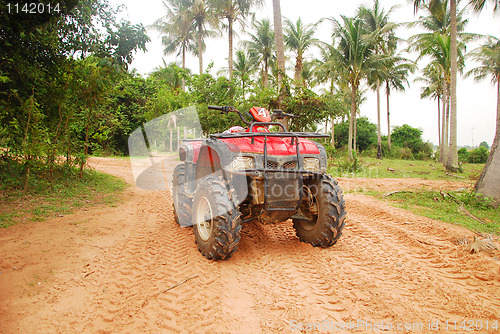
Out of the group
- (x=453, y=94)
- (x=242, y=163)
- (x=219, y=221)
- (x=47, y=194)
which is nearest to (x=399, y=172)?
(x=453, y=94)

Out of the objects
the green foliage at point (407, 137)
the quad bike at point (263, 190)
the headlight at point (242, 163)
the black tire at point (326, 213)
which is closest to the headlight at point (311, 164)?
the quad bike at point (263, 190)

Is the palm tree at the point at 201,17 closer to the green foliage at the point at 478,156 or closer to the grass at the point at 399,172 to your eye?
the grass at the point at 399,172

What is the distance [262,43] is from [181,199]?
3147 cm

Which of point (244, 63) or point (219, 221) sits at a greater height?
point (244, 63)

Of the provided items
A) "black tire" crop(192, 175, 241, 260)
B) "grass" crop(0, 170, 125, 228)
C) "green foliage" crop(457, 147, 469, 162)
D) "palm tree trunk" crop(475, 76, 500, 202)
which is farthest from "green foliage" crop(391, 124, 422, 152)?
"black tire" crop(192, 175, 241, 260)

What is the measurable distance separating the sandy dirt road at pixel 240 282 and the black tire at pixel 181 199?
0.35 m

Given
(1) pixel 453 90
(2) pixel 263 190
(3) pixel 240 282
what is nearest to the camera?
(3) pixel 240 282

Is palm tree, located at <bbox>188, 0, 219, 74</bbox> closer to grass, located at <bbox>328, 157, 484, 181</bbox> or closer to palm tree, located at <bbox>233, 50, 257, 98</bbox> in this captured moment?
palm tree, located at <bbox>233, 50, 257, 98</bbox>

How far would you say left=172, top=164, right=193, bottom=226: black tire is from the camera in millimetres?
5180

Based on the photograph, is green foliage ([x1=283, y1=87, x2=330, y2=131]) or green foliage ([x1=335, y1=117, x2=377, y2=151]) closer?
green foliage ([x1=283, y1=87, x2=330, y2=131])

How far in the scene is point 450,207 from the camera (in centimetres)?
690

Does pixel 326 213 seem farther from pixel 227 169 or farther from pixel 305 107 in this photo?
pixel 305 107

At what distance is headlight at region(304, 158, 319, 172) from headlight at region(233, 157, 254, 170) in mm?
804

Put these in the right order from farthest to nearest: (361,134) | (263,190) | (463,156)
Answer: (361,134)
(463,156)
(263,190)
